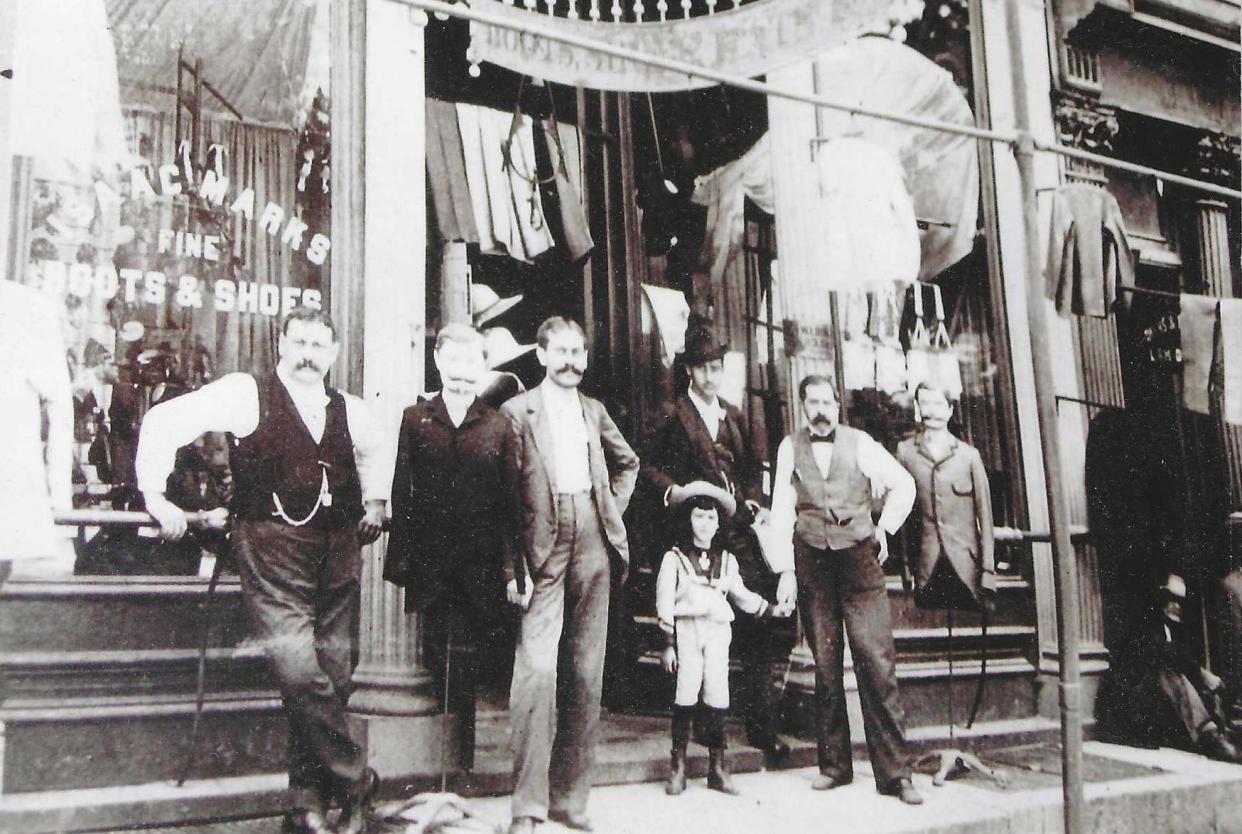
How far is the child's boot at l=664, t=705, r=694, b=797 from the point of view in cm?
553

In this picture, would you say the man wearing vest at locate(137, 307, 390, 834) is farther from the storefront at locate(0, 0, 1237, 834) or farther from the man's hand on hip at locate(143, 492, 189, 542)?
the storefront at locate(0, 0, 1237, 834)

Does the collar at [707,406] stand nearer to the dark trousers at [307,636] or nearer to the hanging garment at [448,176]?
the hanging garment at [448,176]

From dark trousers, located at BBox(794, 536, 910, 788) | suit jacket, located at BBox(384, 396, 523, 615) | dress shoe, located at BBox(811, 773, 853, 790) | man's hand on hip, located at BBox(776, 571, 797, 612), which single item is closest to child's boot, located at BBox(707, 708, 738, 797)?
dress shoe, located at BBox(811, 773, 853, 790)

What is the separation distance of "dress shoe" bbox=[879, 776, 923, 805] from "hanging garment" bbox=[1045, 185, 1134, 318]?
401cm

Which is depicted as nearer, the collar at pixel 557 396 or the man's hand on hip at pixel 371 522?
the man's hand on hip at pixel 371 522

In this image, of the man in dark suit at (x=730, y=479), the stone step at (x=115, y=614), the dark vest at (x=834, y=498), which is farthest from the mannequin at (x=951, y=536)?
the stone step at (x=115, y=614)

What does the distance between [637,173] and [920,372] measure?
254cm

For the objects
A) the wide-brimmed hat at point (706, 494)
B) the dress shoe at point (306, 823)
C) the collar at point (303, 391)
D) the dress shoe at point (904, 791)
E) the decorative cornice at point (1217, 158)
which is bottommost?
the dress shoe at point (904, 791)

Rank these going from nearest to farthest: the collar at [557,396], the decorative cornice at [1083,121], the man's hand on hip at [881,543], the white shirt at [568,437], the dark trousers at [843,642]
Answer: the white shirt at [568,437]
the collar at [557,396]
the dark trousers at [843,642]
the man's hand on hip at [881,543]
the decorative cornice at [1083,121]

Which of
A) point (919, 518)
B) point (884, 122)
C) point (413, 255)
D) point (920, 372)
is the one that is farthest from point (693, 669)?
point (884, 122)

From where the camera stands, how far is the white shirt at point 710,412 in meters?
6.37

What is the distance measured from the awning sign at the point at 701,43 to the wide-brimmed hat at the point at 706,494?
2.29 m

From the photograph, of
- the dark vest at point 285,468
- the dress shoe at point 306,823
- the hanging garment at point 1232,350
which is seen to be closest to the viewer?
the dress shoe at point 306,823

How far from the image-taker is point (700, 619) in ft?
18.6
